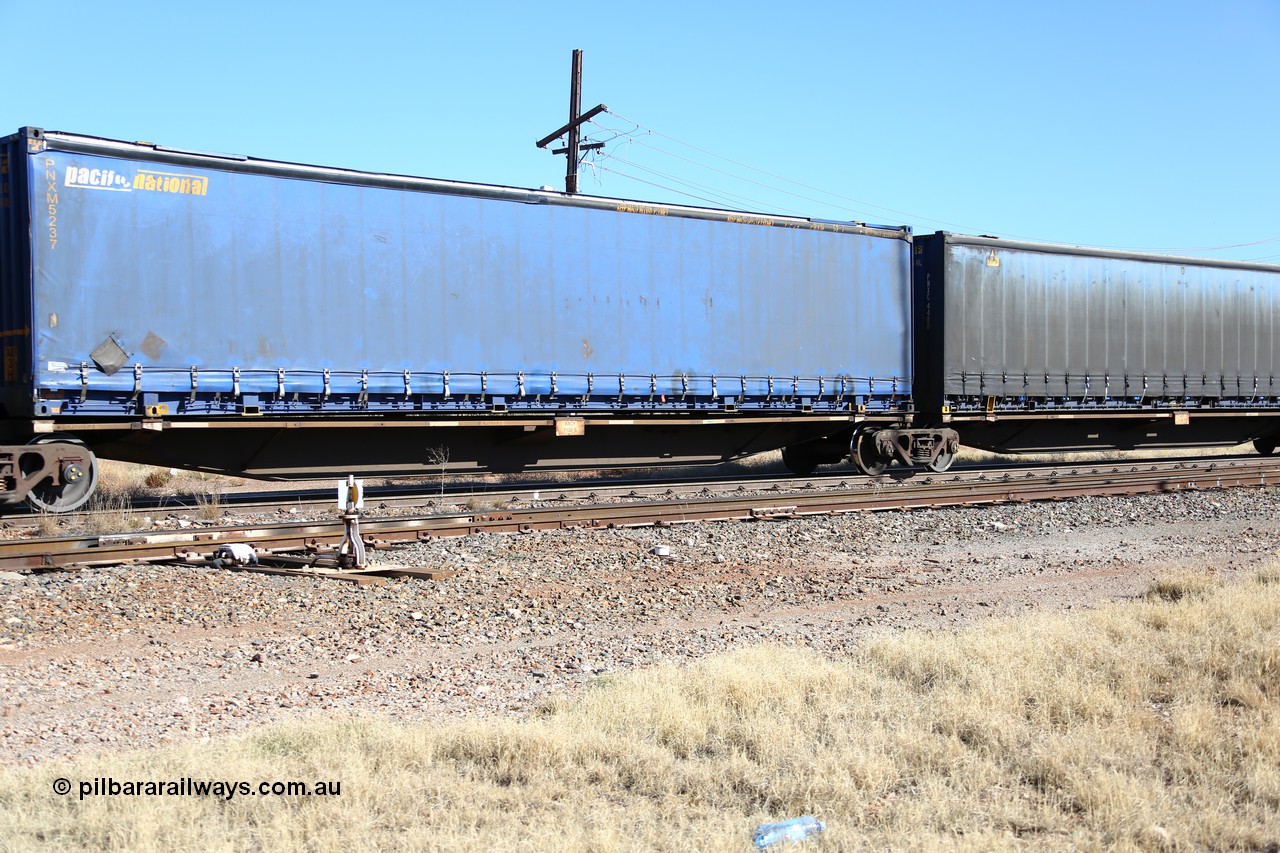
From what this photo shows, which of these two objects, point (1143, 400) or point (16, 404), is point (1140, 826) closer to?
point (16, 404)

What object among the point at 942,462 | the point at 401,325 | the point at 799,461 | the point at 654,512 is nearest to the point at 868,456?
the point at 799,461

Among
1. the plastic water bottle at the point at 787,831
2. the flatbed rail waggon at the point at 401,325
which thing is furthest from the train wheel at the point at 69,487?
the plastic water bottle at the point at 787,831

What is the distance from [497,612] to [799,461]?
40.4 feet

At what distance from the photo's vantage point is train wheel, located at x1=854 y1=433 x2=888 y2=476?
17953 mm

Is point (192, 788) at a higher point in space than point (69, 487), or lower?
lower

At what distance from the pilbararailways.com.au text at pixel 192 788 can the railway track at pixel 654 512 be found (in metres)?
4.87

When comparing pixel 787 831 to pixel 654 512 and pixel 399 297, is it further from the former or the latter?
pixel 399 297

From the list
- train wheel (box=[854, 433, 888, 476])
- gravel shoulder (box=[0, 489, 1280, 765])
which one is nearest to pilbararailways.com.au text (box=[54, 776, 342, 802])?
gravel shoulder (box=[0, 489, 1280, 765])

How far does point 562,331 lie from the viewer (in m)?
15.1

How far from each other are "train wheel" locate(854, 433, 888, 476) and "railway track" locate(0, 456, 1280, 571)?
0.82 metres

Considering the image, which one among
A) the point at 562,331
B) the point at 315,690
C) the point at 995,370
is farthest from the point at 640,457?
the point at 315,690

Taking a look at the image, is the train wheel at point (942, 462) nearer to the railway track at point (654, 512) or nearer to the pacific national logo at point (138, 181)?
the railway track at point (654, 512)

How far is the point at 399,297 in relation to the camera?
45.5 feet

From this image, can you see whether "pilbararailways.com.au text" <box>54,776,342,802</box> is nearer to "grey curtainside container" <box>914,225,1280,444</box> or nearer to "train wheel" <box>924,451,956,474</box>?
"grey curtainside container" <box>914,225,1280,444</box>
